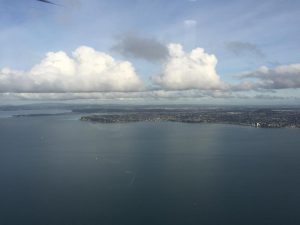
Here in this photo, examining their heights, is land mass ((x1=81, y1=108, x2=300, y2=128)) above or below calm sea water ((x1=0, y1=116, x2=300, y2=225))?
above

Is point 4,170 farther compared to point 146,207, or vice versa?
point 4,170

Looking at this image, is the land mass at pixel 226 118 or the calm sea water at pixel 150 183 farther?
the land mass at pixel 226 118

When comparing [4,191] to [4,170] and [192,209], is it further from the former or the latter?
[192,209]

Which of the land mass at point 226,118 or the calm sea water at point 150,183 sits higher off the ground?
the land mass at point 226,118

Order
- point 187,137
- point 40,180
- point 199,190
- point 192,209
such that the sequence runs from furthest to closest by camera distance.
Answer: point 187,137
point 40,180
point 199,190
point 192,209

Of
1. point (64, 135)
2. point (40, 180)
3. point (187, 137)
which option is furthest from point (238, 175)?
point (64, 135)

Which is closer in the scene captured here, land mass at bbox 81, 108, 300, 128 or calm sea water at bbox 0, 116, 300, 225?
calm sea water at bbox 0, 116, 300, 225

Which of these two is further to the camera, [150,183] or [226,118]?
[226,118]

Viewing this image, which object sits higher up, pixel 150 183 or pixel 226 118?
pixel 226 118
